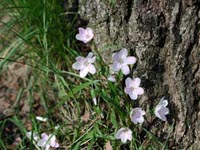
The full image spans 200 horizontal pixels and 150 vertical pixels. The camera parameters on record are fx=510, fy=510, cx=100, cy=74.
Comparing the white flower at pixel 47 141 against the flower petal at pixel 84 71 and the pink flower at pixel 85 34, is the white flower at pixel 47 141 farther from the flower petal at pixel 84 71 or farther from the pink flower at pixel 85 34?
the pink flower at pixel 85 34

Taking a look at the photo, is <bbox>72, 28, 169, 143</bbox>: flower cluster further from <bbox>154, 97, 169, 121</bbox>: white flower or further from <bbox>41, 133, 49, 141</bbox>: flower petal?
<bbox>41, 133, 49, 141</bbox>: flower petal

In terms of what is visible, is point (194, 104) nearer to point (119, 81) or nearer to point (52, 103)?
point (119, 81)

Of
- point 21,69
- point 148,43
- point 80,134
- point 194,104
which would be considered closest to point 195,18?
point 148,43

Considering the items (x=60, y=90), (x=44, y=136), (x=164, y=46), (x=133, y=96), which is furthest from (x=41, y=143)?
(x=164, y=46)

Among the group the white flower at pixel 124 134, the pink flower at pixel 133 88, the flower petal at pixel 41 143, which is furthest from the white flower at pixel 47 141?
the pink flower at pixel 133 88

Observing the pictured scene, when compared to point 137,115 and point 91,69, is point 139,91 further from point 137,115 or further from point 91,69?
point 91,69
